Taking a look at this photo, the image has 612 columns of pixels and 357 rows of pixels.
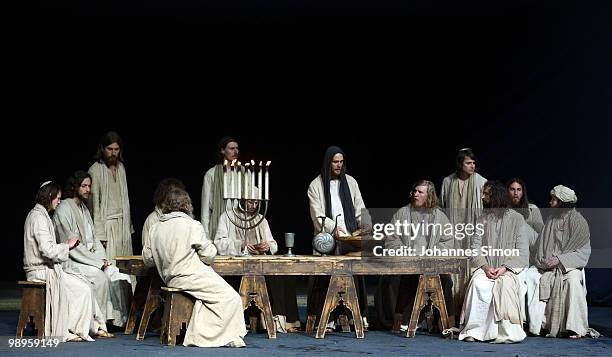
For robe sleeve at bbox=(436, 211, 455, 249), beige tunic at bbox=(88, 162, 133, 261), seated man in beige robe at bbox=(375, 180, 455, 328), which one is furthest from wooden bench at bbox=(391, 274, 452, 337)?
beige tunic at bbox=(88, 162, 133, 261)

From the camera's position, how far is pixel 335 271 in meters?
7.77

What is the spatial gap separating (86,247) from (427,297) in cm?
→ 246

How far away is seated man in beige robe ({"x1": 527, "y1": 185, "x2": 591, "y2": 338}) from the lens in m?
8.14

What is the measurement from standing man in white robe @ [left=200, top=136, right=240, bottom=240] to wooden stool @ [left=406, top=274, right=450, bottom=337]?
1.73 meters

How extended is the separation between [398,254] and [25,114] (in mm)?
4446

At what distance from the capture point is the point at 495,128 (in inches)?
440

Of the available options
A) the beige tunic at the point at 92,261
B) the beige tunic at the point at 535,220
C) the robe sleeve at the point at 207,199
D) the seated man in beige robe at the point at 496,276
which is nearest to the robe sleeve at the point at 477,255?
the seated man in beige robe at the point at 496,276

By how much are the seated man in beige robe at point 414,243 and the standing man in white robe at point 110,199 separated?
6.66 feet

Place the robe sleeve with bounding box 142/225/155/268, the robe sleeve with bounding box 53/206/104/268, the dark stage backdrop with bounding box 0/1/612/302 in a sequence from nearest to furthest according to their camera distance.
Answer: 1. the robe sleeve with bounding box 142/225/155/268
2. the robe sleeve with bounding box 53/206/104/268
3. the dark stage backdrop with bounding box 0/1/612/302

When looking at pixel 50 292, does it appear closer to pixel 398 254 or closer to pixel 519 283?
pixel 398 254

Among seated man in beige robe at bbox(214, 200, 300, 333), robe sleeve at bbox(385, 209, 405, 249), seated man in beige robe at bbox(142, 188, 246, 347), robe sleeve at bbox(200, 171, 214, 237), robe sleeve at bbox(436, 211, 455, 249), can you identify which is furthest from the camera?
robe sleeve at bbox(200, 171, 214, 237)

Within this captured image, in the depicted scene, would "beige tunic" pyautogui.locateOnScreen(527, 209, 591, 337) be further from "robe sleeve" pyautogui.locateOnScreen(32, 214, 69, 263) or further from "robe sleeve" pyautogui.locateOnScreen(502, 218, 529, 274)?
"robe sleeve" pyautogui.locateOnScreen(32, 214, 69, 263)

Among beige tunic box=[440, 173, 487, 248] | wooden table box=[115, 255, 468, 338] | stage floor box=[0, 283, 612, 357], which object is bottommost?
stage floor box=[0, 283, 612, 357]

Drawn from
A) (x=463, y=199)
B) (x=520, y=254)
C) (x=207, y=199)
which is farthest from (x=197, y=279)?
(x=463, y=199)
